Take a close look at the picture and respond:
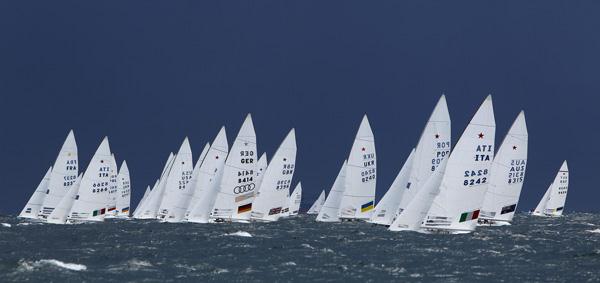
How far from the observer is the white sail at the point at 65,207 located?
64.4m

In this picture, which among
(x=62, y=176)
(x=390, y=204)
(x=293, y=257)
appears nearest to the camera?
(x=293, y=257)

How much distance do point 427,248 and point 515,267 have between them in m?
7.23

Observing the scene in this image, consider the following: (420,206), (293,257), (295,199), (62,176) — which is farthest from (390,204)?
(295,199)

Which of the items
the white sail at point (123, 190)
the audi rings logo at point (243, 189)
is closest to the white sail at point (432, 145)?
the audi rings logo at point (243, 189)

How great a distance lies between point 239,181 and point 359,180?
30.2ft

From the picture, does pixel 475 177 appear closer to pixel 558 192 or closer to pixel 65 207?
pixel 65 207

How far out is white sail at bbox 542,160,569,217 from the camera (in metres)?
102

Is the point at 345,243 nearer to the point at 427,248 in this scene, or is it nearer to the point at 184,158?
the point at 427,248

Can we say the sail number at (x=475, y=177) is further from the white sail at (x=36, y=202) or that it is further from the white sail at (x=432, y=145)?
the white sail at (x=36, y=202)

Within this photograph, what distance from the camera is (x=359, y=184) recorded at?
64.8 meters

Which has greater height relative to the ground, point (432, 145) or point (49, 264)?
point (432, 145)

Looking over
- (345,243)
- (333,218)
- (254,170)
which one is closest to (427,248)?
(345,243)

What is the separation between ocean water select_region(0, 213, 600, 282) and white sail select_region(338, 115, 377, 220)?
36.4 ft

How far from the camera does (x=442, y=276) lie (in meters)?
30.1
